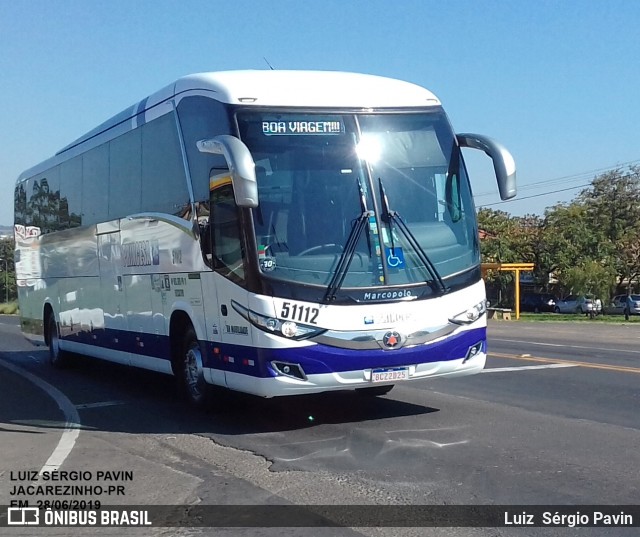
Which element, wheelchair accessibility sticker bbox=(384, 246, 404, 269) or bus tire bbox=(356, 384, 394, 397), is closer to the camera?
wheelchair accessibility sticker bbox=(384, 246, 404, 269)

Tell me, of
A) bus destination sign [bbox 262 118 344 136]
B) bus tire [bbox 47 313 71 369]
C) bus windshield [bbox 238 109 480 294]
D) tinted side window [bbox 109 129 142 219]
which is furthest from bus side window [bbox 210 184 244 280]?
bus tire [bbox 47 313 71 369]

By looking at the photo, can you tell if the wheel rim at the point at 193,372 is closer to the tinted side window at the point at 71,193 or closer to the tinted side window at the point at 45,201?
the tinted side window at the point at 71,193

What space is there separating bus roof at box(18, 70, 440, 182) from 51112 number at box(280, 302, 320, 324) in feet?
6.90

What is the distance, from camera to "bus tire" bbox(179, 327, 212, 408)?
10062mm

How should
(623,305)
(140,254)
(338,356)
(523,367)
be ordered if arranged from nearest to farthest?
(338,356), (140,254), (523,367), (623,305)

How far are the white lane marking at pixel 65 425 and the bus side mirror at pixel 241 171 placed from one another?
2.96 m

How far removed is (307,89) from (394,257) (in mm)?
2009

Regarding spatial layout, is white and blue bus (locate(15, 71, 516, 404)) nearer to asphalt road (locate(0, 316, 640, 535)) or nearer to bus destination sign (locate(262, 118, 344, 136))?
bus destination sign (locate(262, 118, 344, 136))

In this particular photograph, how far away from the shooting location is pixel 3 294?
108750 millimetres

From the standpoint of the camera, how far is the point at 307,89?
9.20 metres

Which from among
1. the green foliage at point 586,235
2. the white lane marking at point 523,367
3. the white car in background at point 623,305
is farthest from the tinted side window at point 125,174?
the green foliage at point 586,235

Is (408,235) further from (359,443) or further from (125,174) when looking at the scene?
(125,174)

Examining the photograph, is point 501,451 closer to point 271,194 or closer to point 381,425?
point 381,425

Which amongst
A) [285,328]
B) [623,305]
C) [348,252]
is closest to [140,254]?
[285,328]
